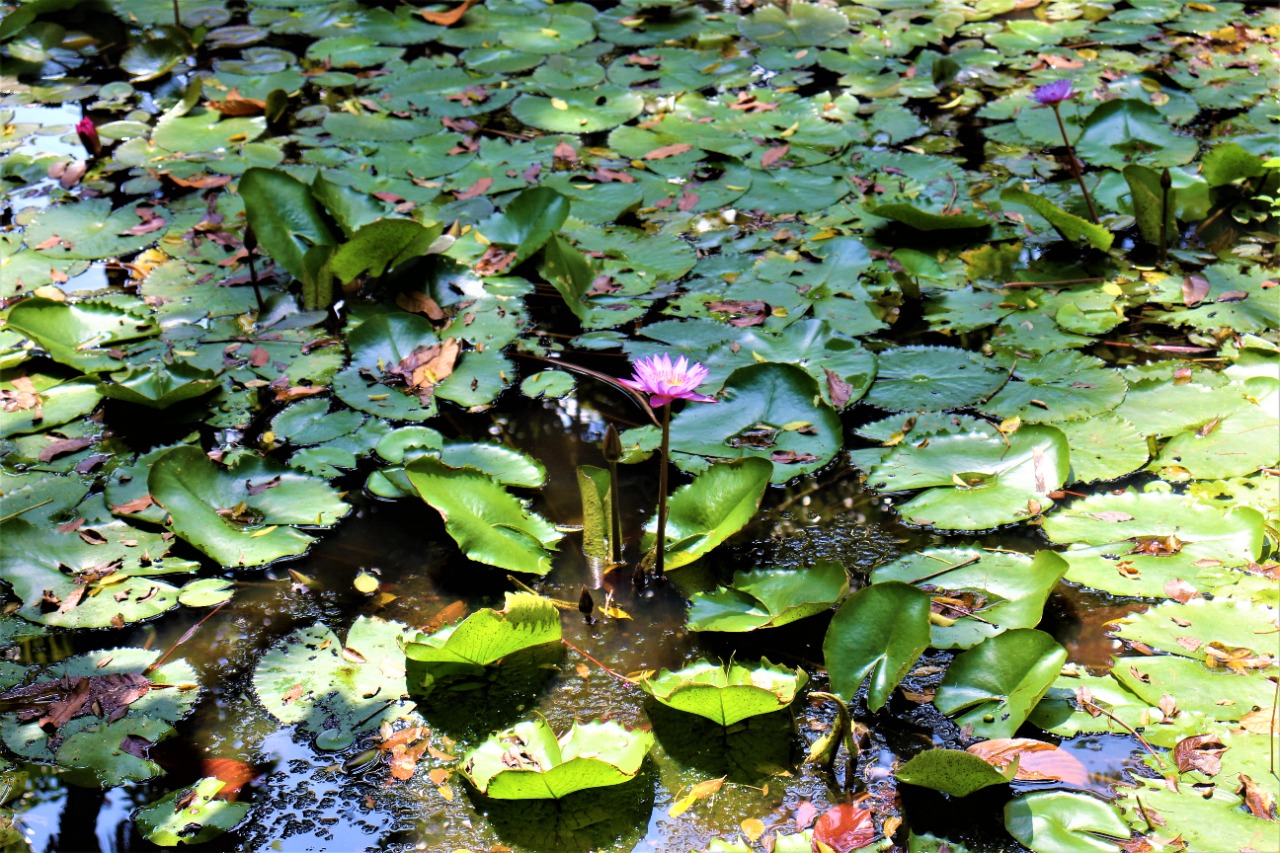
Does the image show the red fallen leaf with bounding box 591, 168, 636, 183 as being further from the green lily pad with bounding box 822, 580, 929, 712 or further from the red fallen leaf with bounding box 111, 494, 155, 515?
the green lily pad with bounding box 822, 580, 929, 712

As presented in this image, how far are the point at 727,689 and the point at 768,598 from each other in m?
0.29

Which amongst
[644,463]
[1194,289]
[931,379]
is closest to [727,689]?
[644,463]

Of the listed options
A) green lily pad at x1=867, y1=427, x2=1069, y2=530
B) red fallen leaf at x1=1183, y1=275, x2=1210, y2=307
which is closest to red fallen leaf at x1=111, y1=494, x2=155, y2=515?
green lily pad at x1=867, y1=427, x2=1069, y2=530

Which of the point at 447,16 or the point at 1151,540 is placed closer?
the point at 1151,540

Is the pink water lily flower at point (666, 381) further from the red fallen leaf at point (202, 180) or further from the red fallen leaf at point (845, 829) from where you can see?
the red fallen leaf at point (202, 180)

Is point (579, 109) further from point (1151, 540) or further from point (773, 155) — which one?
point (1151, 540)

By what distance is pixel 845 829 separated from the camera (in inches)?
Result: 63.0

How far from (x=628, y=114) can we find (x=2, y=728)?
2786mm

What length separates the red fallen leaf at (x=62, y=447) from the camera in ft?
7.91

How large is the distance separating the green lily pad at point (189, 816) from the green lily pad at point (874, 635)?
1.00 metres

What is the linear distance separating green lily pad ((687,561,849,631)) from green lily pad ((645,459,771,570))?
0.31 ft

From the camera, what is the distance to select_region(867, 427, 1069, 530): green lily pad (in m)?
2.17

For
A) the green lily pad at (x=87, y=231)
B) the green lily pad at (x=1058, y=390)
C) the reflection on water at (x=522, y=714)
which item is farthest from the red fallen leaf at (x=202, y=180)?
the green lily pad at (x=1058, y=390)

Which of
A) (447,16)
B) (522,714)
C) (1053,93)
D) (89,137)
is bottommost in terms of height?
(522,714)
